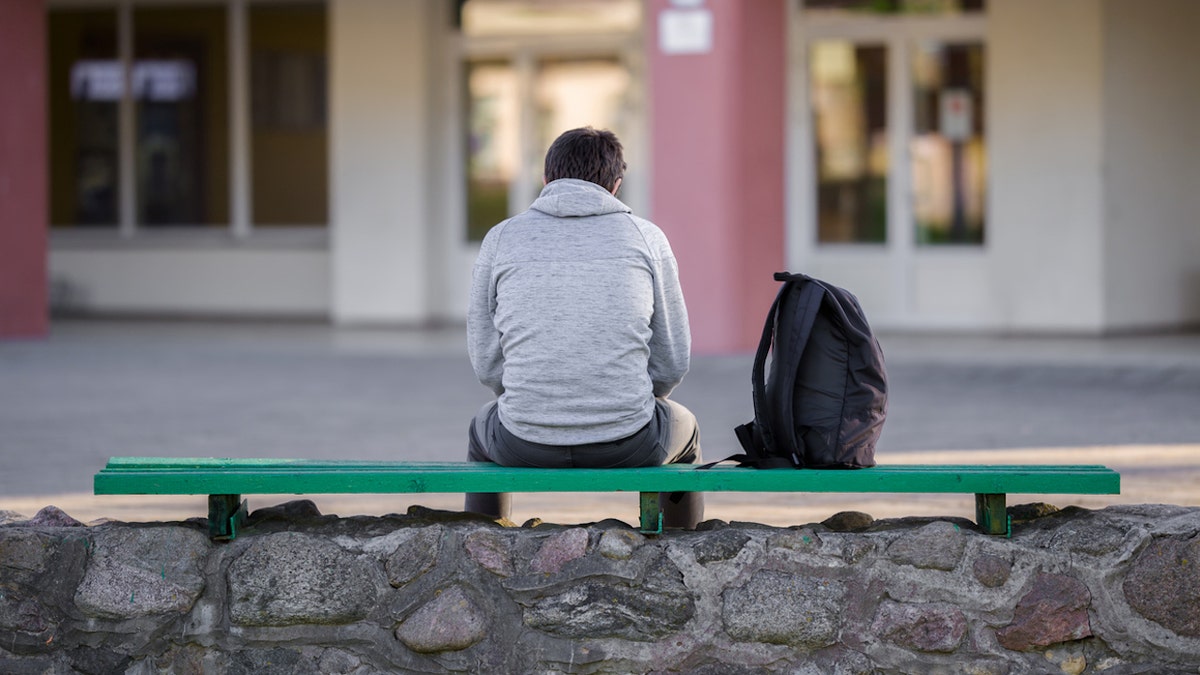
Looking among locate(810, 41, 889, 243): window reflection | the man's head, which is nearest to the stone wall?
the man's head

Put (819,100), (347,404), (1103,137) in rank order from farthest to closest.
→ (819,100), (1103,137), (347,404)

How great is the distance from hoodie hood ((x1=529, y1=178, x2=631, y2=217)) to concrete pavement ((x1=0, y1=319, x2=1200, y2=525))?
6.31 feet

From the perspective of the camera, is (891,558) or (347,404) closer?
(891,558)

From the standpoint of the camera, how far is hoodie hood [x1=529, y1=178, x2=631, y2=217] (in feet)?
14.4

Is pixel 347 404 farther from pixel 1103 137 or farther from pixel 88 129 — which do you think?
pixel 88 129

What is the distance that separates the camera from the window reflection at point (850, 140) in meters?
14.3

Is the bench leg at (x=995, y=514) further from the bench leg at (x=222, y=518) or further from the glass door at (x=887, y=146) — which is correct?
the glass door at (x=887, y=146)

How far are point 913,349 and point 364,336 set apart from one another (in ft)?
15.2

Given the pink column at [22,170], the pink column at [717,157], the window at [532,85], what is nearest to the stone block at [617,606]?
the pink column at [717,157]

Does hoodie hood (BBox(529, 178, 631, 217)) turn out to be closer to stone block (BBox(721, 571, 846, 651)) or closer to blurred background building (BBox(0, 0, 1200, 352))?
stone block (BBox(721, 571, 846, 651))

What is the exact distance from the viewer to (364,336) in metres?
13.9

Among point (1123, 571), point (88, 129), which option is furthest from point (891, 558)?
point (88, 129)

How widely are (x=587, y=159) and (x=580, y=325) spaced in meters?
0.46

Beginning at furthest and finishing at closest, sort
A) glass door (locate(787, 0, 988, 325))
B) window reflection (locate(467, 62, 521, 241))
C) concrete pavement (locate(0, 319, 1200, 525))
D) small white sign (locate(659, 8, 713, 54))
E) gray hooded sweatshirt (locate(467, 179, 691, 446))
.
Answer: window reflection (locate(467, 62, 521, 241)) < glass door (locate(787, 0, 988, 325)) < small white sign (locate(659, 8, 713, 54)) < concrete pavement (locate(0, 319, 1200, 525)) < gray hooded sweatshirt (locate(467, 179, 691, 446))
